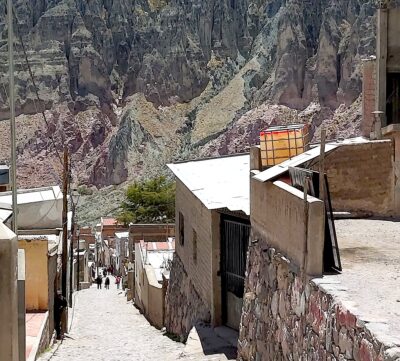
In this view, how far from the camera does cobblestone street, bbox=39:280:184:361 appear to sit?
1474cm

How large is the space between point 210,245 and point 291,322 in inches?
241

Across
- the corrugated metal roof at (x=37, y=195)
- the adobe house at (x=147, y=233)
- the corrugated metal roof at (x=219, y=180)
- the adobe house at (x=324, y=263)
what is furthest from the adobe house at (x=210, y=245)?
the adobe house at (x=147, y=233)

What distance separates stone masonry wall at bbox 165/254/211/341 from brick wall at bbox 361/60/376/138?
17.7 feet

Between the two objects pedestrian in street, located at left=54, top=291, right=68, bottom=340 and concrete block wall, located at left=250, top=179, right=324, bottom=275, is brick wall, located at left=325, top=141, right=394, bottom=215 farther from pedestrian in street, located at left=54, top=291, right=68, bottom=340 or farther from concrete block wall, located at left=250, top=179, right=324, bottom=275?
pedestrian in street, located at left=54, top=291, right=68, bottom=340

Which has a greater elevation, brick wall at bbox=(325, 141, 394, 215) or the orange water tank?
the orange water tank

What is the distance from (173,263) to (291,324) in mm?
13305

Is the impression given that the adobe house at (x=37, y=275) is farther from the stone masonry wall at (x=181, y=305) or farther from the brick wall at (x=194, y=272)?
the brick wall at (x=194, y=272)

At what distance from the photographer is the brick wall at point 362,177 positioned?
1170 cm

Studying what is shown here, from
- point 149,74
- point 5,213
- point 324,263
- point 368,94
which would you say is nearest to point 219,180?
point 368,94

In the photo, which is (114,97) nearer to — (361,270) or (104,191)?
(104,191)

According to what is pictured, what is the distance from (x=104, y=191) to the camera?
318ft

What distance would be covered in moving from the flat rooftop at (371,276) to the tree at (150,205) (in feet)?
158

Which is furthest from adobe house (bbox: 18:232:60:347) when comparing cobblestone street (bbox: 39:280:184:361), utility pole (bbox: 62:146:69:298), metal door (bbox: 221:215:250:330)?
metal door (bbox: 221:215:250:330)

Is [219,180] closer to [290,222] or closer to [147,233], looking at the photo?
[290,222]
